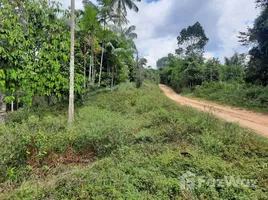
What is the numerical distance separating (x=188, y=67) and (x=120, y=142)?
22.5 metres

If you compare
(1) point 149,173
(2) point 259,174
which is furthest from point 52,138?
(2) point 259,174

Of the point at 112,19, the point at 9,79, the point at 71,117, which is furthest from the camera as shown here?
the point at 112,19

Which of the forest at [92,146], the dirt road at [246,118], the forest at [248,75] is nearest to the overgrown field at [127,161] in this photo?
the forest at [92,146]

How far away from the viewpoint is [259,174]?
10.1ft

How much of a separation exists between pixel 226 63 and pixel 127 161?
114 ft

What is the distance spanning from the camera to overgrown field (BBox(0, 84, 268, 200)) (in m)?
2.85

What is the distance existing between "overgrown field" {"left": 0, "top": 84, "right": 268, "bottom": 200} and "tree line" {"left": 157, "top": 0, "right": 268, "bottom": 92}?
31.0ft

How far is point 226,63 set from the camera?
3338cm

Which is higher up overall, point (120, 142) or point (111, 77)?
point (111, 77)

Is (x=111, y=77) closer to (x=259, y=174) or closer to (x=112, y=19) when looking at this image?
(x=112, y=19)

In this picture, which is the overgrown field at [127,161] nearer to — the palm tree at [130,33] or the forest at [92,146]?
the forest at [92,146]

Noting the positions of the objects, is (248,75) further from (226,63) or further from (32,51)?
(226,63)

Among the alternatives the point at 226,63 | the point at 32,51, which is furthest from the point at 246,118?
the point at 226,63

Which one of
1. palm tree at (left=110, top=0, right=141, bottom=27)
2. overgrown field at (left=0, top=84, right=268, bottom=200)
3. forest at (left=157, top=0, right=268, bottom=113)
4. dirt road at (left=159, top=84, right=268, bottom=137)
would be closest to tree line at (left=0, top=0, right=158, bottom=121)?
overgrown field at (left=0, top=84, right=268, bottom=200)
